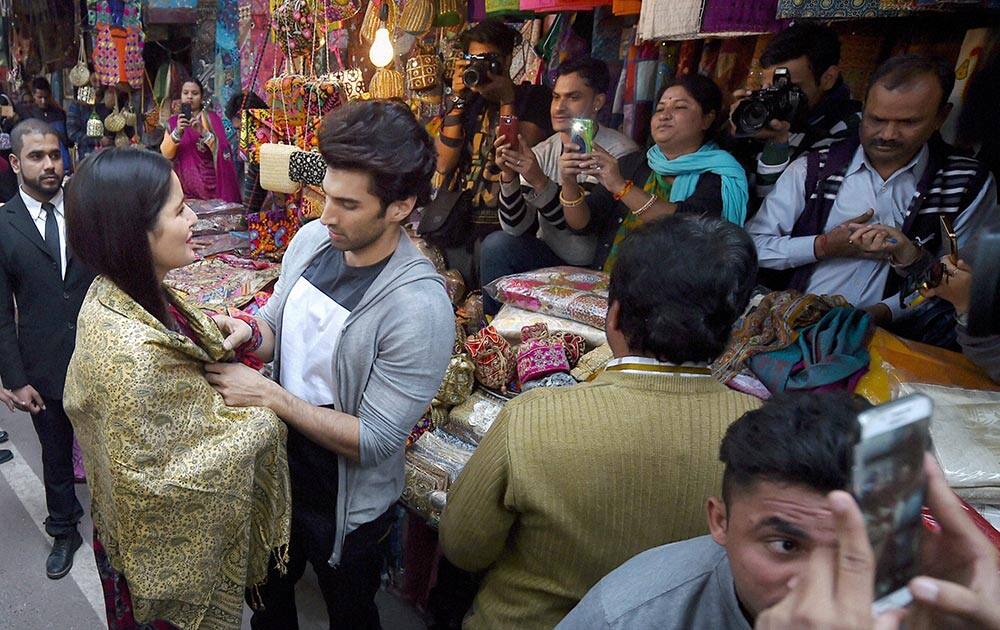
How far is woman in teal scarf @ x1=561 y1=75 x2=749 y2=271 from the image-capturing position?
230cm

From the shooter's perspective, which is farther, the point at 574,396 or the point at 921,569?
the point at 574,396

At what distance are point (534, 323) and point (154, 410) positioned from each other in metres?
1.49

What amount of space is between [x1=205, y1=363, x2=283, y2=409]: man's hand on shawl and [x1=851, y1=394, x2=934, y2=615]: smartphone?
1.26 meters

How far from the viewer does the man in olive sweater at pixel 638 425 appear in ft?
3.80

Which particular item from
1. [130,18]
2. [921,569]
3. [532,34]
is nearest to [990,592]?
[921,569]

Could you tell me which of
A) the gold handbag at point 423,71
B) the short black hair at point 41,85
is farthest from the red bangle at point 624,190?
the short black hair at point 41,85

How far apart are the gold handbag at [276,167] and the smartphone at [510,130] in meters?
1.52

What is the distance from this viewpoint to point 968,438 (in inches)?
60.2

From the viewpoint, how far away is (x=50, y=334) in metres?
2.57

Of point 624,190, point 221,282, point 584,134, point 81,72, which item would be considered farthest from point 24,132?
point 81,72

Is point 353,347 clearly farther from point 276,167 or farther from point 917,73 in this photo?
point 276,167

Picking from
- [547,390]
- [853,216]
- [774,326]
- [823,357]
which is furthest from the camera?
[853,216]

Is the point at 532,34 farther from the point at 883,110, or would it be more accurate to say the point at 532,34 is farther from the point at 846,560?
the point at 846,560

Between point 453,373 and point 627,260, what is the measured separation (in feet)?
4.20
